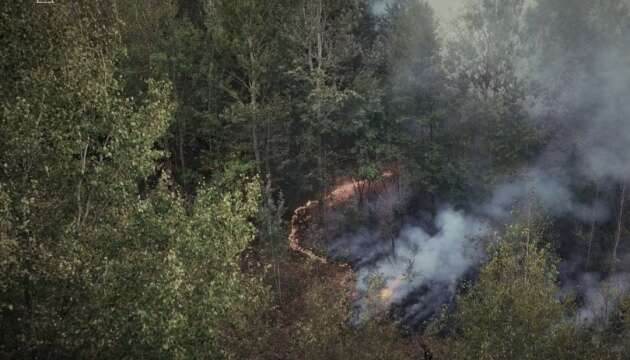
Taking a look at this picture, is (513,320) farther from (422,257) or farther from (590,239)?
(590,239)

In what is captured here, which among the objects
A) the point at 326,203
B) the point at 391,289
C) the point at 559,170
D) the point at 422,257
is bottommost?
the point at 391,289

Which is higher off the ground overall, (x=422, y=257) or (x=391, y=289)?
(x=422, y=257)

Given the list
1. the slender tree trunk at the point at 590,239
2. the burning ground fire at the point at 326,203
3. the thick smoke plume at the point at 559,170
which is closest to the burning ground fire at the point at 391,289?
the thick smoke plume at the point at 559,170

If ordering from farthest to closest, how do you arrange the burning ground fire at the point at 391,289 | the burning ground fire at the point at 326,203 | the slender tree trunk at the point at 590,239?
the burning ground fire at the point at 326,203 → the slender tree trunk at the point at 590,239 → the burning ground fire at the point at 391,289

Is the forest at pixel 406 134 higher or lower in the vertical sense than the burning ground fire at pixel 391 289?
higher

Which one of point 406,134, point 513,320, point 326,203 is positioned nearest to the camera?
point 513,320

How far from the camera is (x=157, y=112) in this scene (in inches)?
665

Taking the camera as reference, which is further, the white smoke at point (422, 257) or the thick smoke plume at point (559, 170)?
the thick smoke plume at point (559, 170)

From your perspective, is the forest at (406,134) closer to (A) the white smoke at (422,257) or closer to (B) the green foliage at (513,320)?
(A) the white smoke at (422,257)

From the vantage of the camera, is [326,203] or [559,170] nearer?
[559,170]

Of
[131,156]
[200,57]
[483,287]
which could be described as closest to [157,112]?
[131,156]

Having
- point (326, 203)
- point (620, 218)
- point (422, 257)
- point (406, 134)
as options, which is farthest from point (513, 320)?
point (620, 218)

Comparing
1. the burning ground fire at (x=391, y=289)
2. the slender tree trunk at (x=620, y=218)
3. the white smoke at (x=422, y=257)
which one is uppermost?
the slender tree trunk at (x=620, y=218)

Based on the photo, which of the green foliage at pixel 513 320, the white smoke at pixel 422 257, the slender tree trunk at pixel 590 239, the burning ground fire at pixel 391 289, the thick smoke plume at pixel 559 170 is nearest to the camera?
the green foliage at pixel 513 320
